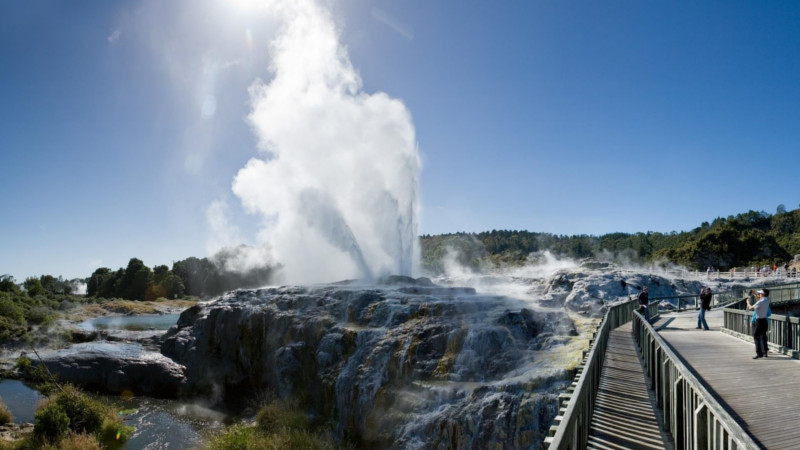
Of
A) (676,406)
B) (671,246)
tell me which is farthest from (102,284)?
(671,246)

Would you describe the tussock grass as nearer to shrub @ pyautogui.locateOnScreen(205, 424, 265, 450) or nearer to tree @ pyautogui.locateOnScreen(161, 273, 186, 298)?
shrub @ pyautogui.locateOnScreen(205, 424, 265, 450)

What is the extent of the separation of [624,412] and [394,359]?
15.0m

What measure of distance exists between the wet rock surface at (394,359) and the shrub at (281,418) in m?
1.15

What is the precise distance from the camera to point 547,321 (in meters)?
23.4

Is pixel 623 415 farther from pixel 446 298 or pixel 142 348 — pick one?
pixel 142 348

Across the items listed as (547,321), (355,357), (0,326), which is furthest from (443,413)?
(0,326)

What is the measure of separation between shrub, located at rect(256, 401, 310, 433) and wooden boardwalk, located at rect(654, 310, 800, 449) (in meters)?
17.5

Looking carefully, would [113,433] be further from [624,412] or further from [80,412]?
[624,412]

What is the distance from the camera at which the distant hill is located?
82.4m

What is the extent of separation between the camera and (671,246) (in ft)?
378

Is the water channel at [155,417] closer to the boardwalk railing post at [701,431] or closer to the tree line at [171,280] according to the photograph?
the boardwalk railing post at [701,431]

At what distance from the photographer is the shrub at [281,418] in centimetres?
2195

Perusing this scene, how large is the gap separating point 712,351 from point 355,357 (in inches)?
638

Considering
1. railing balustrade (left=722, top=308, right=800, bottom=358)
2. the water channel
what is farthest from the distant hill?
railing balustrade (left=722, top=308, right=800, bottom=358)
